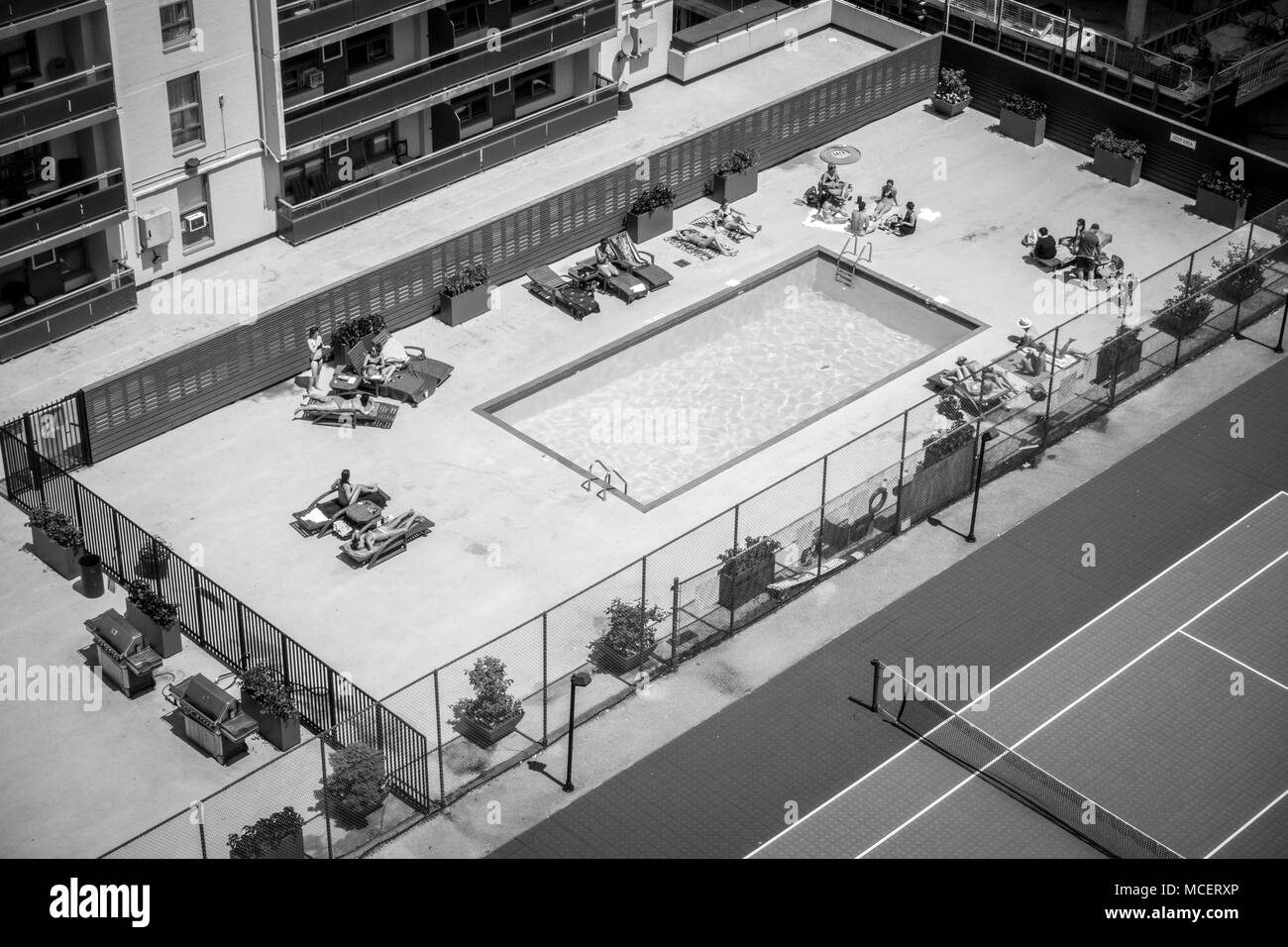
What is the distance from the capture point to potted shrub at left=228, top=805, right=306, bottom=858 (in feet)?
129

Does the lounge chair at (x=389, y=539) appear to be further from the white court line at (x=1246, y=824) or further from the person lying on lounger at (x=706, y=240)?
the white court line at (x=1246, y=824)

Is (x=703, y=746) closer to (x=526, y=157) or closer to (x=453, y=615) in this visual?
(x=453, y=615)

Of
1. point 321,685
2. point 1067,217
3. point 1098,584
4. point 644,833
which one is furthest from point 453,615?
point 1067,217

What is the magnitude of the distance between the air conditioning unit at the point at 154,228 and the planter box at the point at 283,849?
20027 mm

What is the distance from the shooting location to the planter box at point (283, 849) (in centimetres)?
3931

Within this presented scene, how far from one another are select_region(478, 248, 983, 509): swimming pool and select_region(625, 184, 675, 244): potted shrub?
3299 mm

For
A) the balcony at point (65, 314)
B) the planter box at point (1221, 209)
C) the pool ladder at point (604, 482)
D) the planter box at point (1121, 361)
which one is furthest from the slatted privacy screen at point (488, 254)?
the planter box at point (1121, 361)

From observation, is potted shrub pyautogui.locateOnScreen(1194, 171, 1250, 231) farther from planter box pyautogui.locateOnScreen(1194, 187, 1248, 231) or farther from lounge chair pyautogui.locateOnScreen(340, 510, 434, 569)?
lounge chair pyautogui.locateOnScreen(340, 510, 434, 569)

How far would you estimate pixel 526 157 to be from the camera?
6188 cm

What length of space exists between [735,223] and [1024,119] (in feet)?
34.8

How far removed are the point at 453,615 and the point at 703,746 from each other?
Result: 6.47 m
